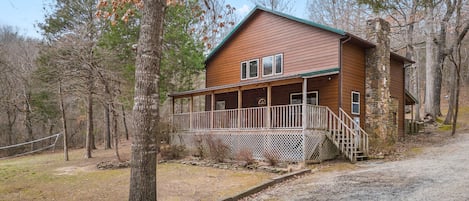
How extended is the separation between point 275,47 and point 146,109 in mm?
11980

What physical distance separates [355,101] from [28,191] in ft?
42.6

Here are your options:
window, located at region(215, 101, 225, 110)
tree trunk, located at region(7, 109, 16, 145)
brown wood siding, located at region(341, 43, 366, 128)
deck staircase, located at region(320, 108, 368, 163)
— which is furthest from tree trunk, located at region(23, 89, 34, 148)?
brown wood siding, located at region(341, 43, 366, 128)

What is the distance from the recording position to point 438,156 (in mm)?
12758

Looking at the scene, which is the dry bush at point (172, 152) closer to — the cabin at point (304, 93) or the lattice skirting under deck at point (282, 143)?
the cabin at point (304, 93)

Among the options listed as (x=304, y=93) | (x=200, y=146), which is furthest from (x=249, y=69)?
(x=304, y=93)

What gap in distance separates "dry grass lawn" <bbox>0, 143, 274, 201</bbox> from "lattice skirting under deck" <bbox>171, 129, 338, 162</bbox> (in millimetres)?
1837

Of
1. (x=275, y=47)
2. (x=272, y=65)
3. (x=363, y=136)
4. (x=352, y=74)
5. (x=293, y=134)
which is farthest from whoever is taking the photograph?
(x=272, y=65)

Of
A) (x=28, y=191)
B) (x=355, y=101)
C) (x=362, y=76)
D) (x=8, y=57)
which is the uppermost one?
(x=8, y=57)

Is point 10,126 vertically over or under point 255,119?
under

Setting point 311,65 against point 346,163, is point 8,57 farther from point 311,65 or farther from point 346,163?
point 346,163

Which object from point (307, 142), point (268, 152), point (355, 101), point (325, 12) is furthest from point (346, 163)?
point (325, 12)

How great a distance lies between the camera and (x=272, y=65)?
16.8 metres

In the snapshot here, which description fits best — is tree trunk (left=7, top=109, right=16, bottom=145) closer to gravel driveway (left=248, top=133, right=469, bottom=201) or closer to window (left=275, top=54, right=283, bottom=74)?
window (left=275, top=54, right=283, bottom=74)

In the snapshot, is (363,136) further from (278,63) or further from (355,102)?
(278,63)
